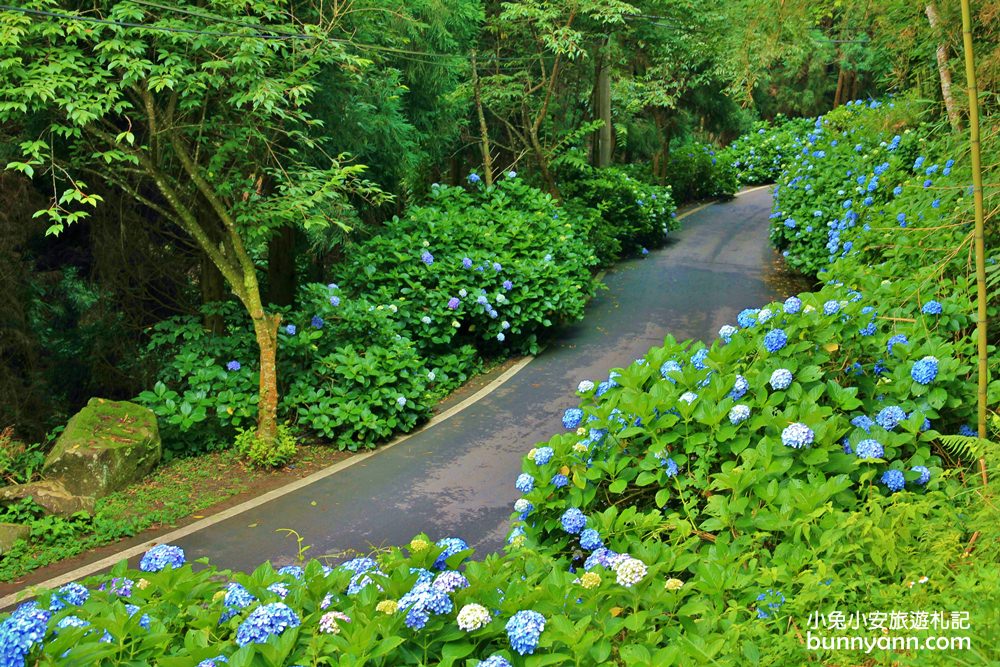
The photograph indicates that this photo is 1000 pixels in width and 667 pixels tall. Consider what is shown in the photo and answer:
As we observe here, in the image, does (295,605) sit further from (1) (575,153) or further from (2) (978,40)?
(1) (575,153)

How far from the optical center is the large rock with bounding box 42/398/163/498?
7.82 m

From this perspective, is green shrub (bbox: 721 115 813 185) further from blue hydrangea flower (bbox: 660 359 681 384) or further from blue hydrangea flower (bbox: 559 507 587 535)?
blue hydrangea flower (bbox: 559 507 587 535)

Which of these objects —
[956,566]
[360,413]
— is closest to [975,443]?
[956,566]

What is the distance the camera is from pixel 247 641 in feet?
8.07

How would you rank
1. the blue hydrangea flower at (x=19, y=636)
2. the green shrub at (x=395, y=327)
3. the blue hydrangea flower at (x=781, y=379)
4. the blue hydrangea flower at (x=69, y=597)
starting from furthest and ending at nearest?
1. the green shrub at (x=395, y=327)
2. the blue hydrangea flower at (x=781, y=379)
3. the blue hydrangea flower at (x=69, y=597)
4. the blue hydrangea flower at (x=19, y=636)

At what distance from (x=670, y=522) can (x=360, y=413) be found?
5.86 meters

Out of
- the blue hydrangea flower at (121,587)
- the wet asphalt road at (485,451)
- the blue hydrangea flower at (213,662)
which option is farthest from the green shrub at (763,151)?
the blue hydrangea flower at (213,662)

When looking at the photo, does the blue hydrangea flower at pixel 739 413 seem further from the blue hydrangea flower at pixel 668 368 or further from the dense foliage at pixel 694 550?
the blue hydrangea flower at pixel 668 368

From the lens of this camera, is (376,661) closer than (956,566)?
Yes

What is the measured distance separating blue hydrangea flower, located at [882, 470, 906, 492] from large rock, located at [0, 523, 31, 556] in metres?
6.73

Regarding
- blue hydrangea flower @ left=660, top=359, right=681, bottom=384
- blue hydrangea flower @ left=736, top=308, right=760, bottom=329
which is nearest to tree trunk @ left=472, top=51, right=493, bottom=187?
blue hydrangea flower @ left=736, top=308, right=760, bottom=329

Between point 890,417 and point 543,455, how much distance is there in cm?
163

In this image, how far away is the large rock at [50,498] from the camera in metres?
7.47

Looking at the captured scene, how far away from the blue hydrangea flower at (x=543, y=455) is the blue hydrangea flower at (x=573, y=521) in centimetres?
42
